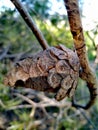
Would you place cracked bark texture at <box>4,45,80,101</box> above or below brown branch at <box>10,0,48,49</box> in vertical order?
below

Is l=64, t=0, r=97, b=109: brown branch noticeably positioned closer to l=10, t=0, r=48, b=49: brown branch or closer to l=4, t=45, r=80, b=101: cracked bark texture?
l=4, t=45, r=80, b=101: cracked bark texture

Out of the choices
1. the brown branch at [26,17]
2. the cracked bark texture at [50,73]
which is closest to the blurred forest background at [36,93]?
the brown branch at [26,17]

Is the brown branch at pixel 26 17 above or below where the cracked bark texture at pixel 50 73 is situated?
above

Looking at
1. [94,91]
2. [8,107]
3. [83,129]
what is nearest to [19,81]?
[94,91]

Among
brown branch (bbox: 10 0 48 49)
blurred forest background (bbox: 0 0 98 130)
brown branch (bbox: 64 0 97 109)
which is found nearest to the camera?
brown branch (bbox: 64 0 97 109)

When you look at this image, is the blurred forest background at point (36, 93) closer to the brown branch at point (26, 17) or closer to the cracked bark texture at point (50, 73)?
the brown branch at point (26, 17)

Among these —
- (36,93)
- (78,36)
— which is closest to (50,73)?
(78,36)

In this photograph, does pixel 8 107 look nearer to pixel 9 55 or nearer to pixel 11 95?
pixel 11 95

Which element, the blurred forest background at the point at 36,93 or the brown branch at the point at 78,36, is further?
the blurred forest background at the point at 36,93

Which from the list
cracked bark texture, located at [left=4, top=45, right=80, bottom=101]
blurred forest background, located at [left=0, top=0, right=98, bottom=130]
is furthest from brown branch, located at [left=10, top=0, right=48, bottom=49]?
blurred forest background, located at [left=0, top=0, right=98, bottom=130]
